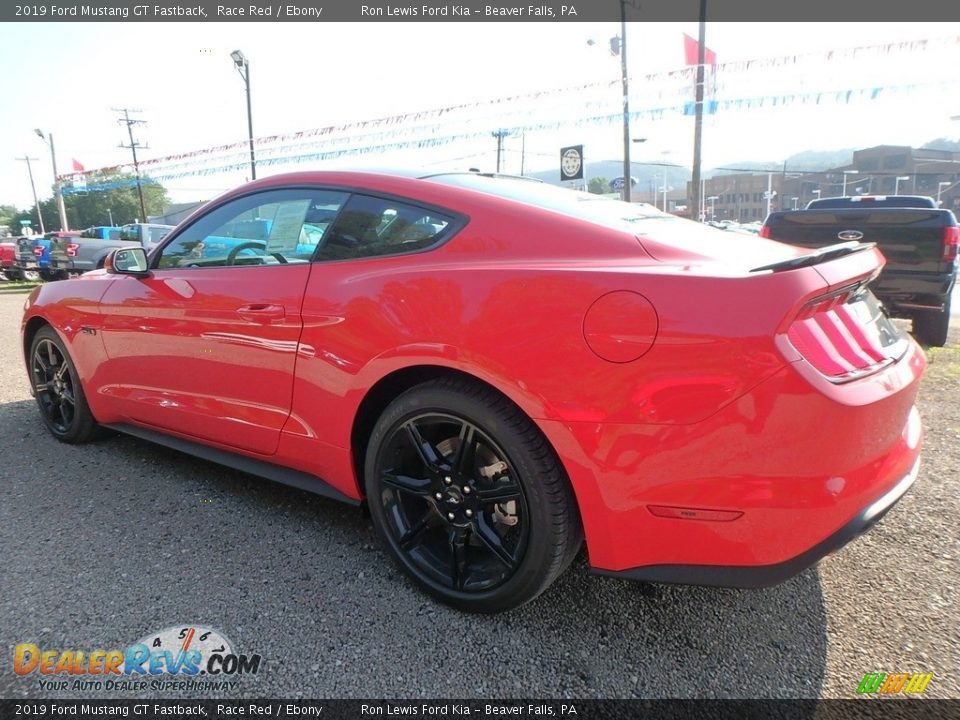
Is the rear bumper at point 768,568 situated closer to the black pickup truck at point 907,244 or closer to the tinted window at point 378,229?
the tinted window at point 378,229

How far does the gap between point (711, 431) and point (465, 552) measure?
3.20ft

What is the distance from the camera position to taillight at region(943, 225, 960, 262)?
660 centimetres

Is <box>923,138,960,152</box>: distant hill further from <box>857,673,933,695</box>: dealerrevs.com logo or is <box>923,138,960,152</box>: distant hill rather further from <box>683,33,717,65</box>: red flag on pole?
<box>857,673,933,695</box>: dealerrevs.com logo

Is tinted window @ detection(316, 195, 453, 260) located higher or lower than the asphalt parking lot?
higher

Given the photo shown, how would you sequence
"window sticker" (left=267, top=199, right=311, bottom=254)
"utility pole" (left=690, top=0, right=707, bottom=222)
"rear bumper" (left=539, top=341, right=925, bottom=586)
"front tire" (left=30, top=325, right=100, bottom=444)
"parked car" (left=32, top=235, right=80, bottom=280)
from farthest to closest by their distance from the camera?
"parked car" (left=32, top=235, right=80, bottom=280) < "utility pole" (left=690, top=0, right=707, bottom=222) < "front tire" (left=30, top=325, right=100, bottom=444) < "window sticker" (left=267, top=199, right=311, bottom=254) < "rear bumper" (left=539, top=341, right=925, bottom=586)

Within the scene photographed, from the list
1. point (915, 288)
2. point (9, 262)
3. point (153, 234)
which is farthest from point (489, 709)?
point (9, 262)

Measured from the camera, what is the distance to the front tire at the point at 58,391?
3633 millimetres

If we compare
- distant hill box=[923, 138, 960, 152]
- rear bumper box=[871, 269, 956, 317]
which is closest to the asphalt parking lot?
rear bumper box=[871, 269, 956, 317]

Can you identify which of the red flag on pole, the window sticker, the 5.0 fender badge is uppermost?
the red flag on pole

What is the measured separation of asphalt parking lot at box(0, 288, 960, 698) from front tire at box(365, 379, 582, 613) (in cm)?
15

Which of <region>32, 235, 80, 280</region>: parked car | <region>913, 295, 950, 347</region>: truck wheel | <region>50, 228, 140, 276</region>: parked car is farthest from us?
<region>32, 235, 80, 280</region>: parked car

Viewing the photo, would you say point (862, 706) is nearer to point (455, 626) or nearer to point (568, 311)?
point (455, 626)

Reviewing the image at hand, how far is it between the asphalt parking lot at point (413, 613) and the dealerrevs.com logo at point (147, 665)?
3 centimetres

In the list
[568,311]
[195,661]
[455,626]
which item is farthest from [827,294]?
[195,661]
